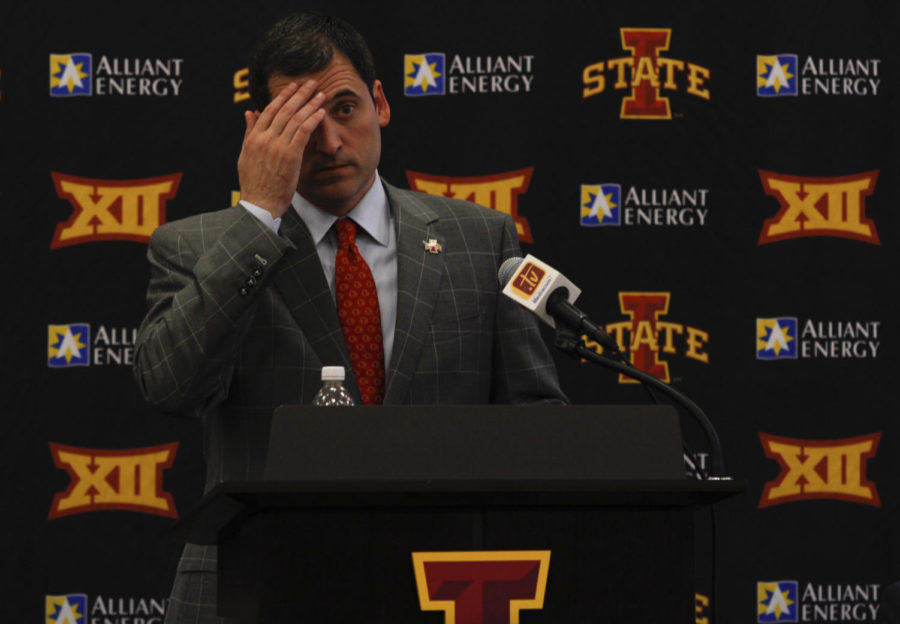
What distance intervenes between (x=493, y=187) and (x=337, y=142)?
100 cm

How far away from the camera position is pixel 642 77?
2.87 meters

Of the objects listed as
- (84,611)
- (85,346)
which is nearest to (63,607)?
(84,611)

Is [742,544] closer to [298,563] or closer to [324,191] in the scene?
[324,191]

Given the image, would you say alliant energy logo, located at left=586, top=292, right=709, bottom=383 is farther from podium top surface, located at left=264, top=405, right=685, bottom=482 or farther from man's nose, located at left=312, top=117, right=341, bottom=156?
podium top surface, located at left=264, top=405, right=685, bottom=482

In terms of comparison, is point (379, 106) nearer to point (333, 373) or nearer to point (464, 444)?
point (333, 373)

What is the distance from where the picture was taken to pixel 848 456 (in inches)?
110

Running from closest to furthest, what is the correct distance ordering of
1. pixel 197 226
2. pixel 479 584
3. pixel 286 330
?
1. pixel 479 584
2. pixel 286 330
3. pixel 197 226

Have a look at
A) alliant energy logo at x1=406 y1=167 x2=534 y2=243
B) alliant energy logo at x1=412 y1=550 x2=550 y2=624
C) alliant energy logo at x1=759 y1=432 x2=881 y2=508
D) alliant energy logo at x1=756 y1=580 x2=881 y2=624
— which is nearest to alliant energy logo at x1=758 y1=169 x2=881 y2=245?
alliant energy logo at x1=759 y1=432 x2=881 y2=508

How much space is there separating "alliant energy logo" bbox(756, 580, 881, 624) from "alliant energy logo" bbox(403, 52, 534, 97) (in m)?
1.48

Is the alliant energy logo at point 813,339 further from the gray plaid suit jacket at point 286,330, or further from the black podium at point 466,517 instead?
the black podium at point 466,517

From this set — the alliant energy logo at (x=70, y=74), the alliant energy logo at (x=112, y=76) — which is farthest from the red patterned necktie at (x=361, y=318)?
the alliant energy logo at (x=70, y=74)

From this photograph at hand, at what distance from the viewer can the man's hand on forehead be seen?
1.69m

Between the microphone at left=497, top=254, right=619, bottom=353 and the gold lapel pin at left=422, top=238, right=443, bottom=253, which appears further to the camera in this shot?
the gold lapel pin at left=422, top=238, right=443, bottom=253

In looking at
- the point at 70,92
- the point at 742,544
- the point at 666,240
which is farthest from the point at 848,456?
the point at 70,92
